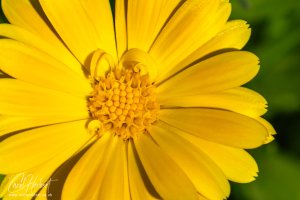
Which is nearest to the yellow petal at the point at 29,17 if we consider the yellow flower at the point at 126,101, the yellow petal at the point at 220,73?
the yellow flower at the point at 126,101

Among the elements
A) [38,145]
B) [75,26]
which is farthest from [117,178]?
[75,26]

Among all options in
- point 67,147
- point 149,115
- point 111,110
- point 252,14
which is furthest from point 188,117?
point 252,14

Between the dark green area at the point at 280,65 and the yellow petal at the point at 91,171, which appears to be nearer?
the yellow petal at the point at 91,171

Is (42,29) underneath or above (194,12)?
above

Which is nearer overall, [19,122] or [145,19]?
[19,122]

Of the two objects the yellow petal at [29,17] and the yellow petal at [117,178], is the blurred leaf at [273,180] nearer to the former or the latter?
the yellow petal at [117,178]

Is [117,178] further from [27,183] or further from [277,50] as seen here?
[277,50]

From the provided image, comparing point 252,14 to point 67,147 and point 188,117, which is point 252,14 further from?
point 67,147
